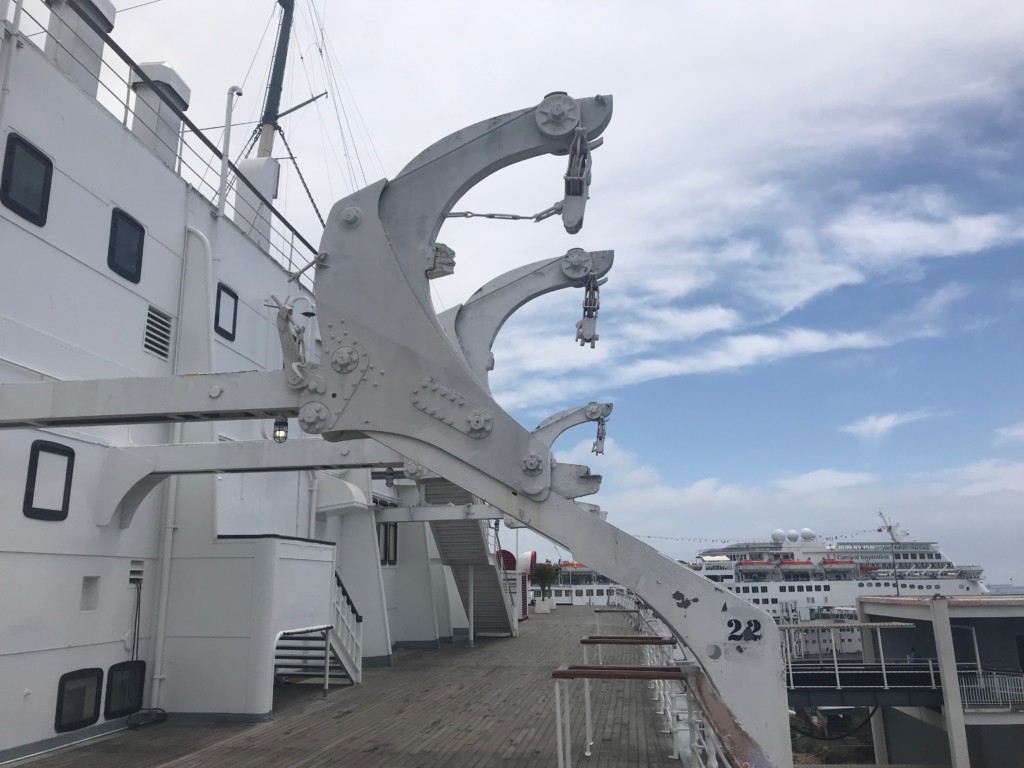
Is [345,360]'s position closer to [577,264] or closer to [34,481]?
[34,481]

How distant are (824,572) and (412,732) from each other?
70064mm

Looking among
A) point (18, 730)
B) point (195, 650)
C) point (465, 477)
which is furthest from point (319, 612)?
point (465, 477)

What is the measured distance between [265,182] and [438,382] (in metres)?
12.7

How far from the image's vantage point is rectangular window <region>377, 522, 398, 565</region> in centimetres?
1809

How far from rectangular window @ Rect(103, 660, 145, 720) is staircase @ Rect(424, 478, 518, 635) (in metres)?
9.18

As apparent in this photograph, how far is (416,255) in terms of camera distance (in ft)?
19.3

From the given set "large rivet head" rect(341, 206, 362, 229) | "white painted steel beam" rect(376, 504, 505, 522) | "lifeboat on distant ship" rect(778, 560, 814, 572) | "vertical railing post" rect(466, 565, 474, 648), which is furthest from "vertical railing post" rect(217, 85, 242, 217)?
"lifeboat on distant ship" rect(778, 560, 814, 572)

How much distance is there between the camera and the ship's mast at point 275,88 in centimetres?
1828

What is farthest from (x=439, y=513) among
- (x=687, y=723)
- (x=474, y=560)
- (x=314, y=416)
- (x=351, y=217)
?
(x=351, y=217)

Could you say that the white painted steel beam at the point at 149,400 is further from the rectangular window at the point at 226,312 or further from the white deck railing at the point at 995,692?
the white deck railing at the point at 995,692

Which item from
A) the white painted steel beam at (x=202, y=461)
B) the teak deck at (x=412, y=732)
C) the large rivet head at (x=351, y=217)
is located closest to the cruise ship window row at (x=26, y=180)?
the white painted steel beam at (x=202, y=461)

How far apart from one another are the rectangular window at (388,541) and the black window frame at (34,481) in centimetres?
1011

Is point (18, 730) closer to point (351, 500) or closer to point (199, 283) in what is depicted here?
point (199, 283)

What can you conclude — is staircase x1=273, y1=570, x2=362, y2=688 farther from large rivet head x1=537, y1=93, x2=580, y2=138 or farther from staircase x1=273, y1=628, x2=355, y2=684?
large rivet head x1=537, y1=93, x2=580, y2=138
